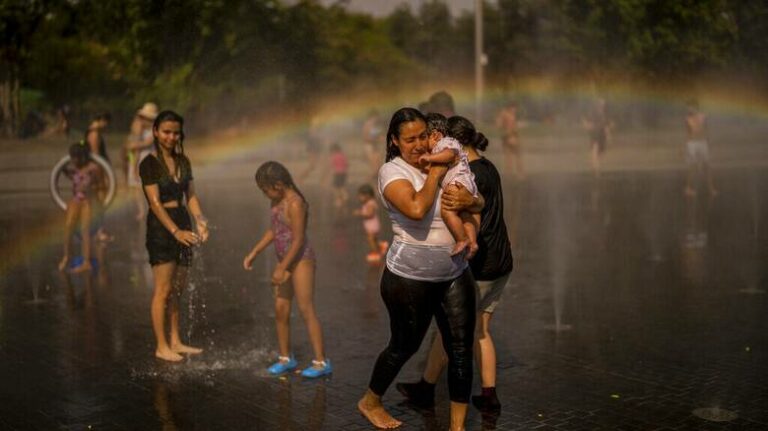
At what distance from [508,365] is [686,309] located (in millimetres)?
2619

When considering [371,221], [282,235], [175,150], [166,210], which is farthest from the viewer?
[371,221]

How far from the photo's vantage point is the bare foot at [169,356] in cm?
714

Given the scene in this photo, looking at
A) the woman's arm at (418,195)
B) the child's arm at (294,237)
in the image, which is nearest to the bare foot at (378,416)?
the child's arm at (294,237)

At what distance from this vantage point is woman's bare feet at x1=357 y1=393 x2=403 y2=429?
554cm

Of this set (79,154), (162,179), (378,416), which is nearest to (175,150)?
(162,179)

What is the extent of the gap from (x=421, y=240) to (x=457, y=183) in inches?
14.2

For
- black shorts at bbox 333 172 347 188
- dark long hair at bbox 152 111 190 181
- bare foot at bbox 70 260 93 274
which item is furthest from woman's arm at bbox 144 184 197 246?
black shorts at bbox 333 172 347 188

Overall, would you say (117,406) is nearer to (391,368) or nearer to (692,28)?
(391,368)

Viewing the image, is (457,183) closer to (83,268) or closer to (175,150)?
(175,150)

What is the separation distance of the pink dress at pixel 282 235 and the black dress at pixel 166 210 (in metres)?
0.87

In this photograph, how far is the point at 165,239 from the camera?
23.0 ft

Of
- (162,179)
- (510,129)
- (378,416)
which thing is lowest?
(378,416)

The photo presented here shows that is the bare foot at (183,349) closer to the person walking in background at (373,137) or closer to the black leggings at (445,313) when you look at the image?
the black leggings at (445,313)

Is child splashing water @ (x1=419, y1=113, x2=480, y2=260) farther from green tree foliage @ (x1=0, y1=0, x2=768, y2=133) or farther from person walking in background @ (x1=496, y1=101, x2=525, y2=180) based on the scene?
green tree foliage @ (x1=0, y1=0, x2=768, y2=133)
